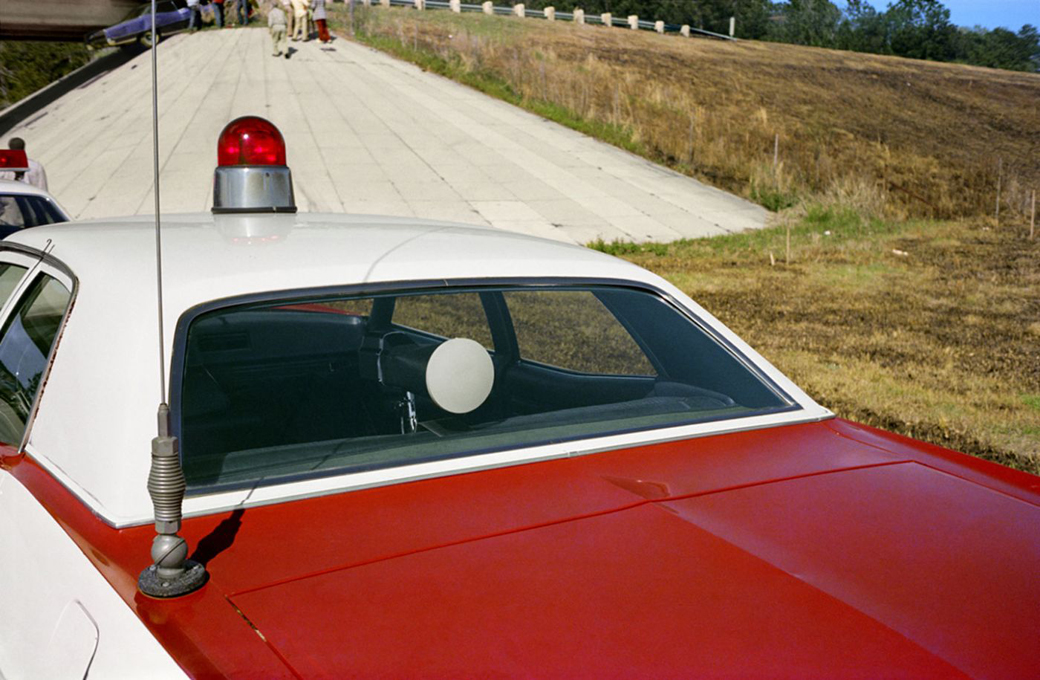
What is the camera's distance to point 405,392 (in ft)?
8.52

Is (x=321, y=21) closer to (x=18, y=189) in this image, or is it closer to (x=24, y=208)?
(x=18, y=189)

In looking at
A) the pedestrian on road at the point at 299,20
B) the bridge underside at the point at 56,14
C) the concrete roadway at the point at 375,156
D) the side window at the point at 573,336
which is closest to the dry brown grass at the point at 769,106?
Answer: the concrete roadway at the point at 375,156

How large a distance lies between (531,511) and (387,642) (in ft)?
1.71

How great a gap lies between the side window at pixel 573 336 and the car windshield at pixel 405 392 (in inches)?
122

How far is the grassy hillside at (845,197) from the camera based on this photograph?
294 inches

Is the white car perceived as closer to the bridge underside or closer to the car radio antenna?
the car radio antenna

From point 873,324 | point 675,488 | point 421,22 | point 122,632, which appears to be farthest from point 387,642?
point 421,22

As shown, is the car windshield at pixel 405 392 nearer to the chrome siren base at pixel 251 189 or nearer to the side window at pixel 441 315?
the chrome siren base at pixel 251 189

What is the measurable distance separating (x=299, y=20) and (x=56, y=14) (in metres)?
11.9

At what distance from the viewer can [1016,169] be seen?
26344mm

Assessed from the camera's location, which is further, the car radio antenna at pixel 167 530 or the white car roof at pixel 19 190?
the white car roof at pixel 19 190

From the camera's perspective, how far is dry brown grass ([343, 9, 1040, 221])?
73.6 feet

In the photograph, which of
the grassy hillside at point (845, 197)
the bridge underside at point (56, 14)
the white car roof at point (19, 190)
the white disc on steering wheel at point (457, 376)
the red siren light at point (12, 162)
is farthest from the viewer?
the bridge underside at point (56, 14)

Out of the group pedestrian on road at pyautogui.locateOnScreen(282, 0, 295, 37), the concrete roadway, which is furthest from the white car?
pedestrian on road at pyautogui.locateOnScreen(282, 0, 295, 37)
